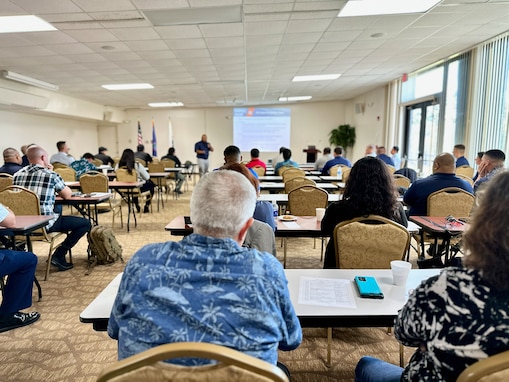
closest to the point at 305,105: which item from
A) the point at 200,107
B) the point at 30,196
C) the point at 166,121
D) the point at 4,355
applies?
the point at 200,107

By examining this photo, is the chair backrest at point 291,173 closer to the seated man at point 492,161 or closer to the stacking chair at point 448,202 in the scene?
the seated man at point 492,161

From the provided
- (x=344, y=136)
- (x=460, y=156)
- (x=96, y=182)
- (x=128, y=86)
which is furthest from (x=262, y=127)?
(x=96, y=182)

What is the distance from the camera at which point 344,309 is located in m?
1.29

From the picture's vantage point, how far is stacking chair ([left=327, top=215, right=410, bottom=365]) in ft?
6.34

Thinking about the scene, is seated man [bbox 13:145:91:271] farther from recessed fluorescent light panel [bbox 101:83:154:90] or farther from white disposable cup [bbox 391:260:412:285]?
recessed fluorescent light panel [bbox 101:83:154:90]

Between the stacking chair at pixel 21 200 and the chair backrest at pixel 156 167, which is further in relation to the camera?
the chair backrest at pixel 156 167

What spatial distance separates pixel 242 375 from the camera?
2.48ft

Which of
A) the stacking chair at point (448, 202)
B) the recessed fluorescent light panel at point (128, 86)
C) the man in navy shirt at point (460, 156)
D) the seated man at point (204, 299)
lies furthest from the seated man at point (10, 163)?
the man in navy shirt at point (460, 156)

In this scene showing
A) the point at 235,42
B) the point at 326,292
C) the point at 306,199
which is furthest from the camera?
the point at 235,42

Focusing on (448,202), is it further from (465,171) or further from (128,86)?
(128,86)

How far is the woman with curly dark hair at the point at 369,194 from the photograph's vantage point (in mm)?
2066

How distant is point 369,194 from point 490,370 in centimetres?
138

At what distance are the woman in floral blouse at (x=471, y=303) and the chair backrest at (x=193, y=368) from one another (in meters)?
0.44

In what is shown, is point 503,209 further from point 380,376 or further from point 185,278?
point 185,278
